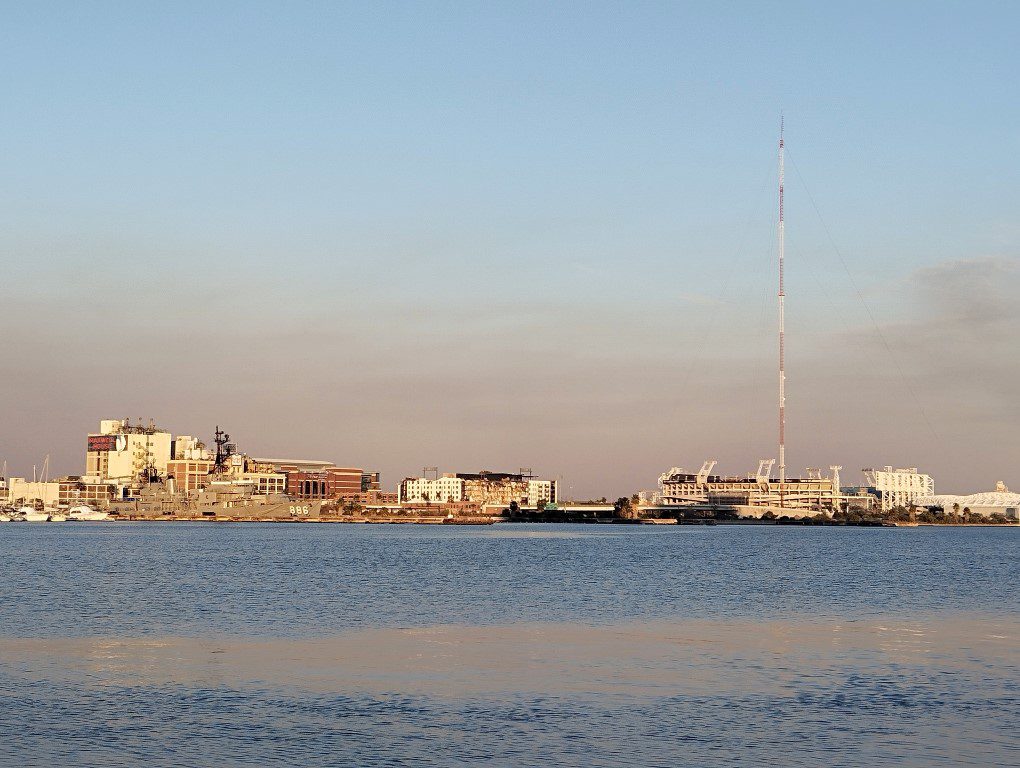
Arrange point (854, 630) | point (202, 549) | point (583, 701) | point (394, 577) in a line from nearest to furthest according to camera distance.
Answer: point (583, 701)
point (854, 630)
point (394, 577)
point (202, 549)

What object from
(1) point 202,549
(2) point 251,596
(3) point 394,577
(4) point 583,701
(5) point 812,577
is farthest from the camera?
(1) point 202,549

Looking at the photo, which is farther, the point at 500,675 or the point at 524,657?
the point at 524,657

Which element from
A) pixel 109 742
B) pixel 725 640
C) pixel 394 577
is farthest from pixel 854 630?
pixel 394 577

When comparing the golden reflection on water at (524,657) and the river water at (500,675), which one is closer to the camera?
the river water at (500,675)

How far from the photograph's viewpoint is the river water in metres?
25.0

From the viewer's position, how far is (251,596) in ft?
202

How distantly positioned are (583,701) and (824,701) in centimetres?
648

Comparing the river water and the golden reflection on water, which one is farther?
the golden reflection on water

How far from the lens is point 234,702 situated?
2984 cm

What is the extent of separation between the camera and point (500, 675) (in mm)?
34656

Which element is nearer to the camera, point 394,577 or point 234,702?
point 234,702

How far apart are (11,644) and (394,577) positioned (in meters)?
39.7

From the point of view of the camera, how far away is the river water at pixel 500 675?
2503 centimetres

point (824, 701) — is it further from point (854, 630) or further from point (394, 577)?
point (394, 577)
